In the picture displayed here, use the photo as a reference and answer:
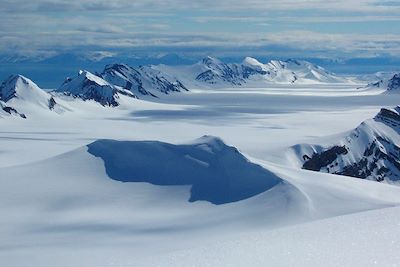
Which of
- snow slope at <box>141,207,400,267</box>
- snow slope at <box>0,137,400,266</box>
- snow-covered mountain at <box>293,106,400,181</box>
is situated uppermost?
snow slope at <box>141,207,400,267</box>

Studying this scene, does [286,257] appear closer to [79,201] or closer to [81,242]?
[81,242]

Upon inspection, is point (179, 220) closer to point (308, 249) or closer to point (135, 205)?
point (135, 205)

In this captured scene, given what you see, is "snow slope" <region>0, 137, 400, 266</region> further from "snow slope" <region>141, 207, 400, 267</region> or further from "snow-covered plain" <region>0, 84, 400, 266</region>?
"snow slope" <region>141, 207, 400, 267</region>

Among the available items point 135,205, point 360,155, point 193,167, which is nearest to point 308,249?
point 135,205

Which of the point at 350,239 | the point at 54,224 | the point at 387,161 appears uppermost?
the point at 350,239

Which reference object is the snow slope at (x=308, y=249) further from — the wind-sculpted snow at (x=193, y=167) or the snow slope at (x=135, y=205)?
the wind-sculpted snow at (x=193, y=167)

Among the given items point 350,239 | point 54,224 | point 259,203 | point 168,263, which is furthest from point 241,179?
point 168,263

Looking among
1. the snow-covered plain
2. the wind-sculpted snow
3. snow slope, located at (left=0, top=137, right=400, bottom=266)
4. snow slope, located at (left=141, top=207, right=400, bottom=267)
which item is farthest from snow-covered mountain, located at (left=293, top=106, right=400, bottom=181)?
snow slope, located at (left=141, top=207, right=400, bottom=267)
